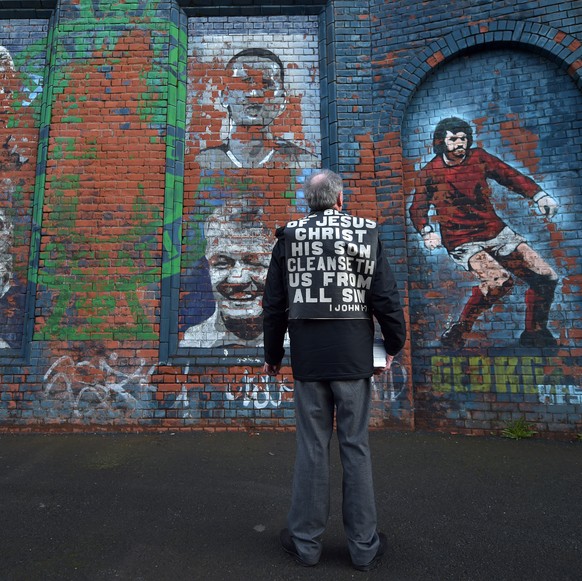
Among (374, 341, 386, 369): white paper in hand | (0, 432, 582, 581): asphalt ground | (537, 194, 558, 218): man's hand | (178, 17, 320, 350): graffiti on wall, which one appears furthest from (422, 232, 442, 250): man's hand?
(374, 341, 386, 369): white paper in hand

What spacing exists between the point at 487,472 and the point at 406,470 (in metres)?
0.60

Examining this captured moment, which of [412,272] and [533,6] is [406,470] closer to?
[412,272]

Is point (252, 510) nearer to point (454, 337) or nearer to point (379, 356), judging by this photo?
point (379, 356)

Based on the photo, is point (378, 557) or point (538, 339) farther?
point (538, 339)

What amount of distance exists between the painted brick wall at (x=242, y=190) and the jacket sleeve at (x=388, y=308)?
2.45 meters

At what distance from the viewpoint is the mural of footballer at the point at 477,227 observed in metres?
4.39

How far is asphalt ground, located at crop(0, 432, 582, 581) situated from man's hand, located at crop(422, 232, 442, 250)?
2056 mm

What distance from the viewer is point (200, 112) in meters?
5.05

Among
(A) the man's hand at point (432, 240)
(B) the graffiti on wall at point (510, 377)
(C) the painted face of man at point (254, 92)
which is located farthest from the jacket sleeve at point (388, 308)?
(C) the painted face of man at point (254, 92)

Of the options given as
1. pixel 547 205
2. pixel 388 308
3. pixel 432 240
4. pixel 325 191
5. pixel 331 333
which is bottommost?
pixel 331 333

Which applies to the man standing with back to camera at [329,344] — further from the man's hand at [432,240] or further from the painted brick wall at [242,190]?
the man's hand at [432,240]

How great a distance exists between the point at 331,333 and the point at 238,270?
288 centimetres

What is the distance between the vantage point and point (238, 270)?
4742mm

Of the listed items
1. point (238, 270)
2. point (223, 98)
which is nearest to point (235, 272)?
point (238, 270)
